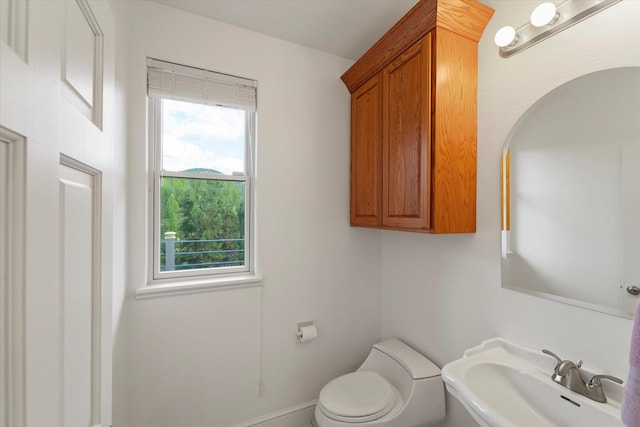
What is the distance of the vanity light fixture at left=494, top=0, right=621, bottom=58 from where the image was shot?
995mm

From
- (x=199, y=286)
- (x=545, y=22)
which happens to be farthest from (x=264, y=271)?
(x=545, y=22)

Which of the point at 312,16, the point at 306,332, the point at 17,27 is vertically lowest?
the point at 306,332

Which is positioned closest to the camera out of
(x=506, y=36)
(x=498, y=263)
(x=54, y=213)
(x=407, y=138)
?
(x=54, y=213)

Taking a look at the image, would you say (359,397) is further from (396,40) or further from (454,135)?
(396,40)

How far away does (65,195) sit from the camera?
1.70 ft

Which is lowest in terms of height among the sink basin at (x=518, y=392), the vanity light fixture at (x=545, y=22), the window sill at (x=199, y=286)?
the sink basin at (x=518, y=392)

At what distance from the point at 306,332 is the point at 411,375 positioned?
0.68 meters

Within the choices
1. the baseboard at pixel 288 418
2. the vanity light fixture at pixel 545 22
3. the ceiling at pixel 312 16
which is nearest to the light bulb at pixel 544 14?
the vanity light fixture at pixel 545 22

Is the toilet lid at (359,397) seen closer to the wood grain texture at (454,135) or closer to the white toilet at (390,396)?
the white toilet at (390,396)

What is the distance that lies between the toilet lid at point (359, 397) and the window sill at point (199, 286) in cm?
76

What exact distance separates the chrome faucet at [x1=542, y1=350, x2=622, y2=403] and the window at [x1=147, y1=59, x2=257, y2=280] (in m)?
1.61

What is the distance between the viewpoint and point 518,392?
1092mm

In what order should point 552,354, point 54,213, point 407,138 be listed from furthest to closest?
1. point 407,138
2. point 552,354
3. point 54,213

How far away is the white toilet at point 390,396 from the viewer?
136 cm
